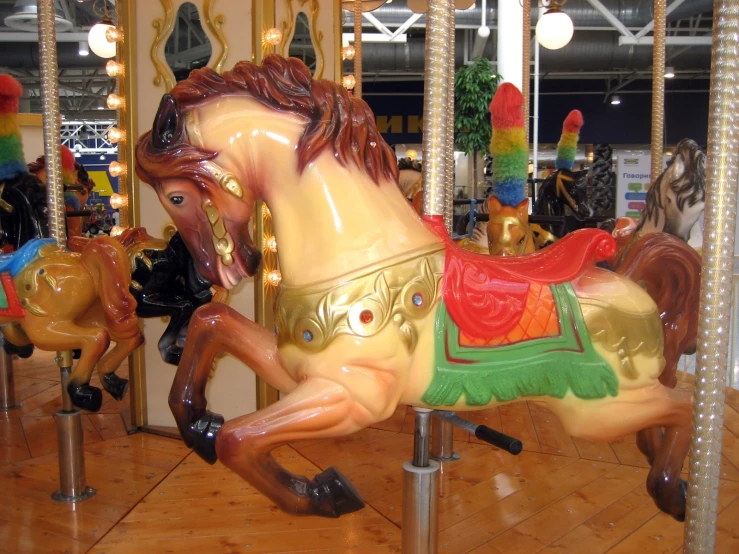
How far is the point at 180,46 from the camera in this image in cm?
264

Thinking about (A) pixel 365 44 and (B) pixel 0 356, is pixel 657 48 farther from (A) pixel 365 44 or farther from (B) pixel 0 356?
(A) pixel 365 44

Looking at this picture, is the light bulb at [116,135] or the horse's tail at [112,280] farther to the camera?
the light bulb at [116,135]

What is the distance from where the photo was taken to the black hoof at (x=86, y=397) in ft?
6.34

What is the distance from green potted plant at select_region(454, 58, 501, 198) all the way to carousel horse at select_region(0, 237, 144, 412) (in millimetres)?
2673

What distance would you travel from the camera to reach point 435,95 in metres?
1.07

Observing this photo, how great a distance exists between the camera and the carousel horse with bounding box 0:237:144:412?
6.40 ft

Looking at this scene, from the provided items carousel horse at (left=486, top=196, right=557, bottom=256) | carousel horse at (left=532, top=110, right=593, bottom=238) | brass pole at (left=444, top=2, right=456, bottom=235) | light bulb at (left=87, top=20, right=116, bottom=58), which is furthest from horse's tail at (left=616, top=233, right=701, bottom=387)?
light bulb at (left=87, top=20, right=116, bottom=58)

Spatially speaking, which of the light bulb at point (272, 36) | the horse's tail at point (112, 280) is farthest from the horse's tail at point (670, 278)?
the light bulb at point (272, 36)

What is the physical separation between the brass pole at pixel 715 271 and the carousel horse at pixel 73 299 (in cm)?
158

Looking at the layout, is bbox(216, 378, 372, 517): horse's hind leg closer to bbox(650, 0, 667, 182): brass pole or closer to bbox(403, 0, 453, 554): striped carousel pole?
bbox(403, 0, 453, 554): striped carousel pole

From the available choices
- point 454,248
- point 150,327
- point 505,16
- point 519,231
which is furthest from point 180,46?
point 505,16

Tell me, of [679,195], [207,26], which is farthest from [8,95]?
[679,195]

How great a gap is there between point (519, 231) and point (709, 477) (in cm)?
148

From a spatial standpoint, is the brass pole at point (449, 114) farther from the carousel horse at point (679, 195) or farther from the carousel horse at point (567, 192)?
the carousel horse at point (567, 192)
